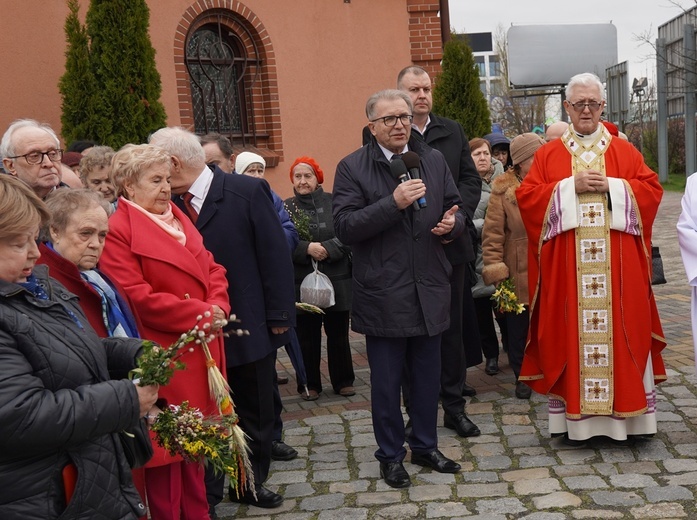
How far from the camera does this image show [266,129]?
39.6 feet

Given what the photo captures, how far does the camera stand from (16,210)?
2.58m

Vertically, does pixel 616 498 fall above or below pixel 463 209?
below

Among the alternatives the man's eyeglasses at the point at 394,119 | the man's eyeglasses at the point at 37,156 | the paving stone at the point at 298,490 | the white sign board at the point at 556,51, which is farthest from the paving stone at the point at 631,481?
the white sign board at the point at 556,51

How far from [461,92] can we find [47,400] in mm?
10658

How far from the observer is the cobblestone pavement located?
4535mm

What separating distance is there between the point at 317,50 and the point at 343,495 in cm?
848

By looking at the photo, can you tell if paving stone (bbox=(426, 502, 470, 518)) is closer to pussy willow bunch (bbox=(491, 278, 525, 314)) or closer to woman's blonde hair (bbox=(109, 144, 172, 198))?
pussy willow bunch (bbox=(491, 278, 525, 314))

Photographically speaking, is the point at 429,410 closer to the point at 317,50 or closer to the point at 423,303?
the point at 423,303

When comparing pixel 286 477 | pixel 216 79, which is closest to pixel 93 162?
pixel 286 477

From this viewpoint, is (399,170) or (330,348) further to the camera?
(330,348)

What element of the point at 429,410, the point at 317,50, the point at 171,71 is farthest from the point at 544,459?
the point at 317,50

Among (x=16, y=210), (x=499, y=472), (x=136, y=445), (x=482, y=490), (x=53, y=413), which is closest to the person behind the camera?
(x=53, y=413)

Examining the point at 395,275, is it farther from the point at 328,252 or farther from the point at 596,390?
the point at 328,252

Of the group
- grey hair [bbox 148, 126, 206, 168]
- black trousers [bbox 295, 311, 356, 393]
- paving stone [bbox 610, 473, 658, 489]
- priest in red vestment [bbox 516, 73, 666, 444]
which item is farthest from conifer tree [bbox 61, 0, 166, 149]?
paving stone [bbox 610, 473, 658, 489]
